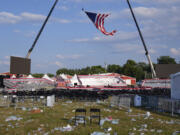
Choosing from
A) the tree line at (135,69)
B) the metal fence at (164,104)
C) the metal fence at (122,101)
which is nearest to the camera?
the metal fence at (164,104)

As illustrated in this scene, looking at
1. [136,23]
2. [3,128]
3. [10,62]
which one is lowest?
[3,128]

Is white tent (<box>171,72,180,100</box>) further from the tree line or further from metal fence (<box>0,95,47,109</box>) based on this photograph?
the tree line

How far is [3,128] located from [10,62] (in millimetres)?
35447

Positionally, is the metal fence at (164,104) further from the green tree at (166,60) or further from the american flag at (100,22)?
the green tree at (166,60)

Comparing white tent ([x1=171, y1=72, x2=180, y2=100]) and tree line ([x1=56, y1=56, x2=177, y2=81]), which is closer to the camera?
white tent ([x1=171, y1=72, x2=180, y2=100])

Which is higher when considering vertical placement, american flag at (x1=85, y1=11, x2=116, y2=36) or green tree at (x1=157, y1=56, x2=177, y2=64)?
green tree at (x1=157, y1=56, x2=177, y2=64)

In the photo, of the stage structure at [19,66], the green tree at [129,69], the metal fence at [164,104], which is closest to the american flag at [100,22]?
the stage structure at [19,66]

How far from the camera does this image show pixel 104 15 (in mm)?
35156

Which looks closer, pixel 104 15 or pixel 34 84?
pixel 104 15

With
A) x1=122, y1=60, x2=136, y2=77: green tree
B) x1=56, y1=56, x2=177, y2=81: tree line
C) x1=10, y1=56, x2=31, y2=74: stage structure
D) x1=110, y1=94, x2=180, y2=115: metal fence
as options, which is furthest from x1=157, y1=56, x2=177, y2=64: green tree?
x1=110, y1=94, x2=180, y2=115: metal fence

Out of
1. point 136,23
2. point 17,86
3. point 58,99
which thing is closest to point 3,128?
point 58,99

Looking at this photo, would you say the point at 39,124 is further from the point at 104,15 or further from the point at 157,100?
the point at 104,15

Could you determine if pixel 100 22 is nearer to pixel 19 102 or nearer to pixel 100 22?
pixel 100 22

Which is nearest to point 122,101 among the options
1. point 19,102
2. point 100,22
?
point 19,102
